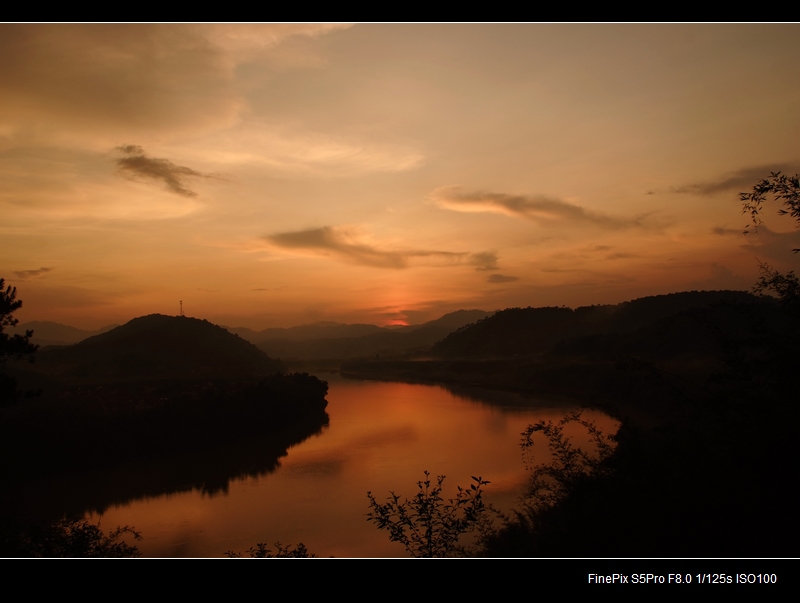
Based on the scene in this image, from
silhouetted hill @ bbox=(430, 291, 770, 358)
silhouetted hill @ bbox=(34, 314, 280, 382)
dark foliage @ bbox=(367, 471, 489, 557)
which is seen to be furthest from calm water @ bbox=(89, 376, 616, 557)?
silhouetted hill @ bbox=(430, 291, 770, 358)

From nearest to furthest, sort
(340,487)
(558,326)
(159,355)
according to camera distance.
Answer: (340,487) < (159,355) < (558,326)

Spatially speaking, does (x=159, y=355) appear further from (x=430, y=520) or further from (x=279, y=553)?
(x=430, y=520)

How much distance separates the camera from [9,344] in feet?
30.7

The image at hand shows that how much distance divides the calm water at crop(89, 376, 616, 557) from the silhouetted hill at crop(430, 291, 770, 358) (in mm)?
25716

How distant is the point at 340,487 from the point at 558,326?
54.2 m

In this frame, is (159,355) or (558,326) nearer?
(159,355)

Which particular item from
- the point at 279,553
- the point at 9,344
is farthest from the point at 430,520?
the point at 9,344

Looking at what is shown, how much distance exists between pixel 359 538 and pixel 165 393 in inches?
823

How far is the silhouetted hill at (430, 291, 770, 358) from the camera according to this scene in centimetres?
5291

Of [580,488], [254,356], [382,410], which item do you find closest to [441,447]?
[382,410]

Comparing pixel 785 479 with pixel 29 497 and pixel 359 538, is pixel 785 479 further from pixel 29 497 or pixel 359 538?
pixel 29 497

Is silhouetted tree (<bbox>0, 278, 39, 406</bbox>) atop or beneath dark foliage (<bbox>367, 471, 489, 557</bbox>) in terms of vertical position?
atop

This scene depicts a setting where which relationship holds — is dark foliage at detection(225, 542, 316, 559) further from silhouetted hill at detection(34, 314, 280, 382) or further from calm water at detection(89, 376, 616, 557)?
silhouetted hill at detection(34, 314, 280, 382)

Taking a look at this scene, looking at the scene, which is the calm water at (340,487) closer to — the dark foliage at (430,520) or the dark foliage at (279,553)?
the dark foliage at (279,553)
